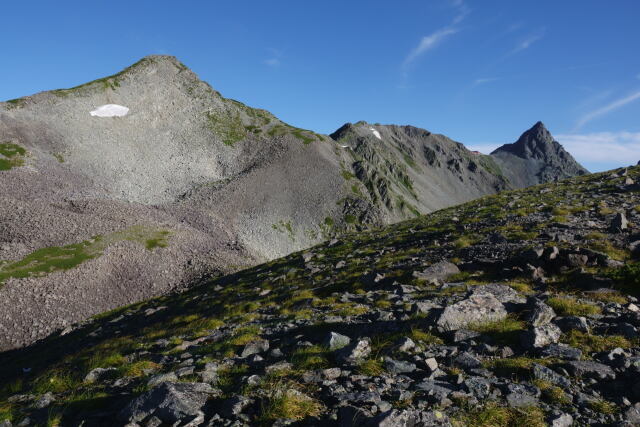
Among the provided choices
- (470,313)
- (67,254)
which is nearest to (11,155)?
(67,254)

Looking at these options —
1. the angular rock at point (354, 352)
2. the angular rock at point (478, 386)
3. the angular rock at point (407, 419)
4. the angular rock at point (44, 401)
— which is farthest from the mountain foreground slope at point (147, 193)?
the angular rock at point (478, 386)

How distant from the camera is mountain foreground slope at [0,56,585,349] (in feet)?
149

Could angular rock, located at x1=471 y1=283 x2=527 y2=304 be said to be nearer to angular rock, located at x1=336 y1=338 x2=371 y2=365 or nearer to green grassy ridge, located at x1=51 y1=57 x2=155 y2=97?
angular rock, located at x1=336 y1=338 x2=371 y2=365

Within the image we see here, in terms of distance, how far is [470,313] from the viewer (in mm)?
11062

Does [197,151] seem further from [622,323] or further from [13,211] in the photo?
[622,323]

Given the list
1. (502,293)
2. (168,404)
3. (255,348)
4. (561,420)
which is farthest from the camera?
(502,293)

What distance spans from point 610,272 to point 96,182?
82720mm

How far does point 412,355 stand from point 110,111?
108774 millimetres

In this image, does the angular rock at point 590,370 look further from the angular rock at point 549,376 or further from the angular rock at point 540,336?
the angular rock at point 540,336

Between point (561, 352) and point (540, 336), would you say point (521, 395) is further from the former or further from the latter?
point (540, 336)

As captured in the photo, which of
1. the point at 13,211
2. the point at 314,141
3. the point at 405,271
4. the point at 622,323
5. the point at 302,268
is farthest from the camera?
the point at 314,141

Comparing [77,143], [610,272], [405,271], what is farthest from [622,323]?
[77,143]

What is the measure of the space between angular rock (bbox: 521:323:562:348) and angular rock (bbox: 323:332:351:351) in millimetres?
4750

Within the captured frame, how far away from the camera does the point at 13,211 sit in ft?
173
